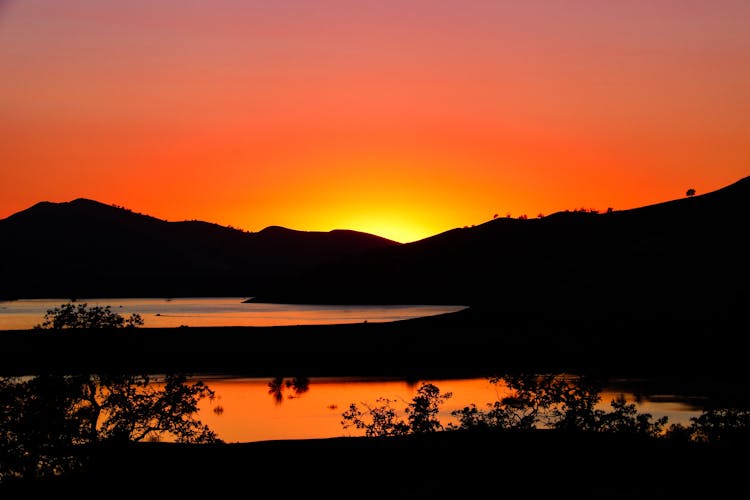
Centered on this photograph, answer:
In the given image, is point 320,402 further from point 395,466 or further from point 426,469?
point 426,469

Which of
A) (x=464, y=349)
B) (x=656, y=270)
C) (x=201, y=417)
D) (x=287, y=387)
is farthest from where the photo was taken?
(x=656, y=270)

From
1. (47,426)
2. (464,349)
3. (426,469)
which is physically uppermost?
(47,426)

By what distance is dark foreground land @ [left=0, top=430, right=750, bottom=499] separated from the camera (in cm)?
2456

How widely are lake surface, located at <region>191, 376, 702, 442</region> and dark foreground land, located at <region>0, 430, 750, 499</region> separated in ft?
62.9

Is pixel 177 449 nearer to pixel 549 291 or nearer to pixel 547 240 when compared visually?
pixel 549 291

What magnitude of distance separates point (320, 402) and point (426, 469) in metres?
37.1

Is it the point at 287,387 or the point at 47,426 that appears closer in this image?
the point at 47,426

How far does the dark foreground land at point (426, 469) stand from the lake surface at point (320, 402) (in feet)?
62.9

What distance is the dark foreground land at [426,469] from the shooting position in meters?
24.6

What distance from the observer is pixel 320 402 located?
63719 mm

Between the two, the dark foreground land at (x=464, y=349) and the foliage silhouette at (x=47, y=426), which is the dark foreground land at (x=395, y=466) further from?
the dark foreground land at (x=464, y=349)

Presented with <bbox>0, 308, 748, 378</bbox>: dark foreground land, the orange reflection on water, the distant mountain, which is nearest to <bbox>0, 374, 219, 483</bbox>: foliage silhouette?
the orange reflection on water

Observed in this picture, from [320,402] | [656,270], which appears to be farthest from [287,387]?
[656,270]

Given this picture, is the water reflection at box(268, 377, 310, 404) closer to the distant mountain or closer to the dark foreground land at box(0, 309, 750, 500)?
the dark foreground land at box(0, 309, 750, 500)
